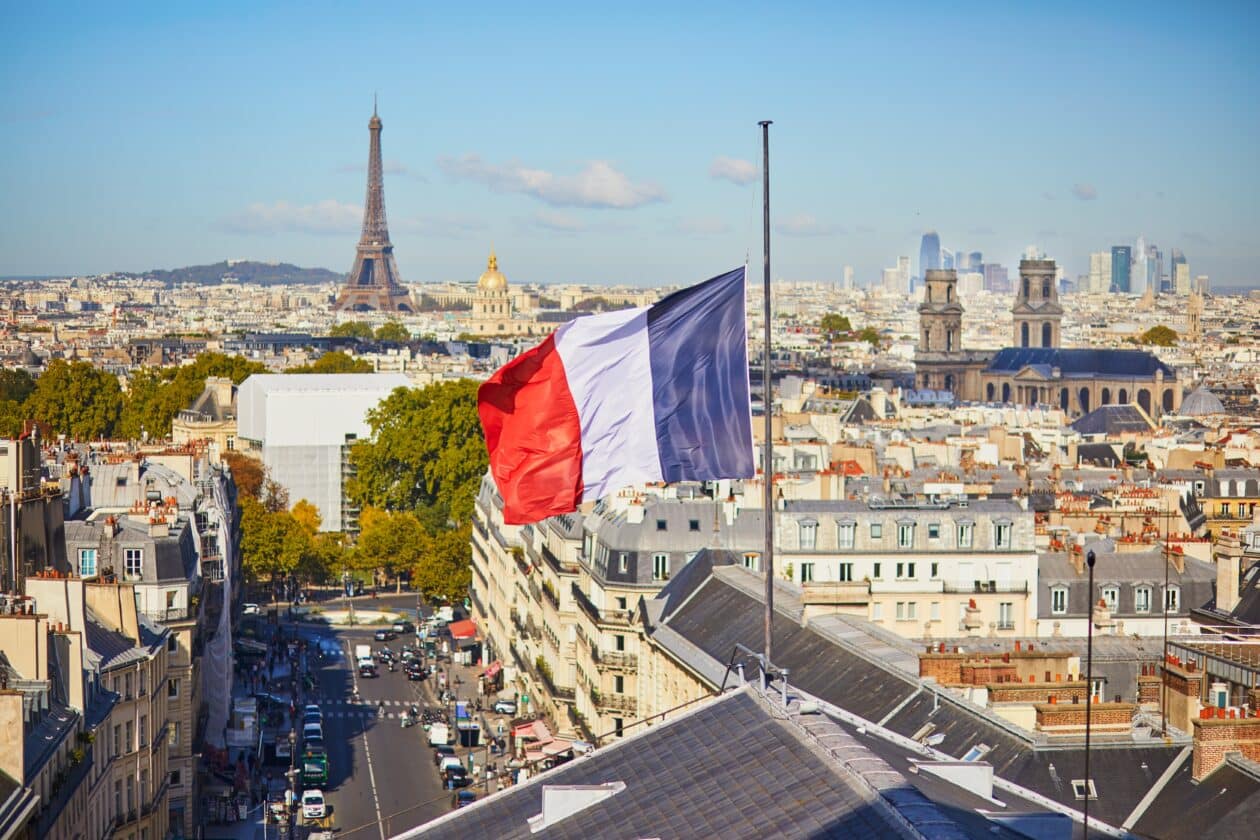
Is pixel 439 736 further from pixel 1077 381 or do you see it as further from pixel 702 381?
pixel 1077 381

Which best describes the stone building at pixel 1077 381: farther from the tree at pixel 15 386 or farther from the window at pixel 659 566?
the window at pixel 659 566

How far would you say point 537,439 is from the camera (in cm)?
1783

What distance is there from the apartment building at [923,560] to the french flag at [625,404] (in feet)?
81.5

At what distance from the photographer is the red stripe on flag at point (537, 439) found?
17.8 m

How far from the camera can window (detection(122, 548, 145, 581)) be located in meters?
42.7

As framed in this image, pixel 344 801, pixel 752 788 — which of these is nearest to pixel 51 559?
pixel 344 801

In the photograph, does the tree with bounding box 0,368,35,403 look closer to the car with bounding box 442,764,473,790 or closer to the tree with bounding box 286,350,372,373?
the tree with bounding box 286,350,372,373

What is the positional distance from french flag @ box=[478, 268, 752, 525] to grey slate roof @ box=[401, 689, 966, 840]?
6.15 feet

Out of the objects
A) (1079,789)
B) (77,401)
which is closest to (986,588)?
(1079,789)

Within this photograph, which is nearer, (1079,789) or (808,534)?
(1079,789)

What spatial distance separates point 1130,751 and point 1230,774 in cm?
193

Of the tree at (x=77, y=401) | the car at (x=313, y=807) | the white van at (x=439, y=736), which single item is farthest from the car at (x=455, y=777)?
the tree at (x=77, y=401)

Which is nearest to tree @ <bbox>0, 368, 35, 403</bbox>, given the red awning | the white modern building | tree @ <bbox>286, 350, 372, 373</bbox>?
tree @ <bbox>286, 350, 372, 373</bbox>

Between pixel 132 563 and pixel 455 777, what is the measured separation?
9.02 m
